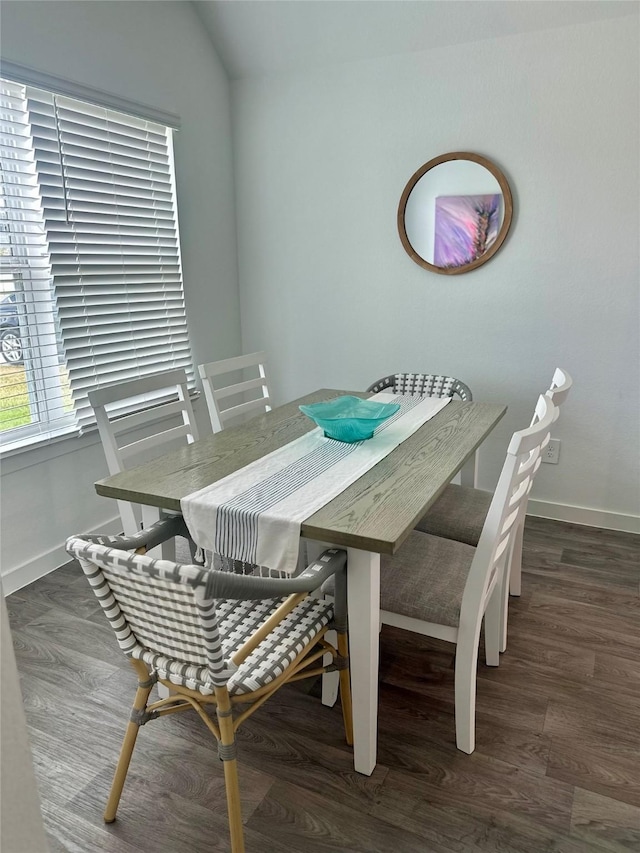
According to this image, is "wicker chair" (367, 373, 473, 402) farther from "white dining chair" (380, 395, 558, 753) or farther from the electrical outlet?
→ "white dining chair" (380, 395, 558, 753)

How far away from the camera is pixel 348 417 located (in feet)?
6.73

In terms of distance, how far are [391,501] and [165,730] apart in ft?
3.13

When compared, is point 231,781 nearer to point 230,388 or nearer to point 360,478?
point 360,478

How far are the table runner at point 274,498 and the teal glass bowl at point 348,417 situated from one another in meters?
0.04

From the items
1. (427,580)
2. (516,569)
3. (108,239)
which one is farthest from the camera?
(108,239)

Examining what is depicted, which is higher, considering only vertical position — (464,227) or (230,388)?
(464,227)

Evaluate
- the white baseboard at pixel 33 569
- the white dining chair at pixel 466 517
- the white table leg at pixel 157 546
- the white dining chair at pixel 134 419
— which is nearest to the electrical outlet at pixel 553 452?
the white dining chair at pixel 466 517

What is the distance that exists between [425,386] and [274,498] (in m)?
1.47

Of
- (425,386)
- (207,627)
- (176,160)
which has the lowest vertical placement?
(207,627)

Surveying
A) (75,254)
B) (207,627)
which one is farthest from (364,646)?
(75,254)

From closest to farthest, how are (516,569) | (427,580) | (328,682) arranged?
1. (427,580)
2. (328,682)
3. (516,569)

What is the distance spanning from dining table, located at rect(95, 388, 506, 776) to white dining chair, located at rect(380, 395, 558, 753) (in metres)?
0.16

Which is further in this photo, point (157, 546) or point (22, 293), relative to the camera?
point (22, 293)

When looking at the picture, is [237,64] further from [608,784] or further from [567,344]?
[608,784]
